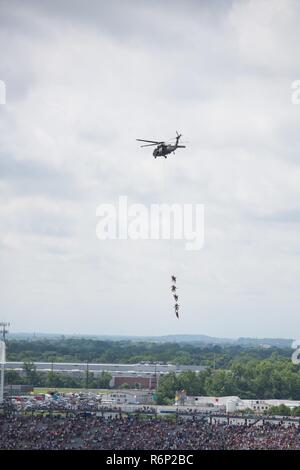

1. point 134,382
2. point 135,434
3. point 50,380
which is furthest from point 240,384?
point 135,434

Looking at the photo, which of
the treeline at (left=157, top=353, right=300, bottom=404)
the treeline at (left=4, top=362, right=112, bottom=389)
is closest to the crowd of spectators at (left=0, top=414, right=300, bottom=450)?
the treeline at (left=157, top=353, right=300, bottom=404)

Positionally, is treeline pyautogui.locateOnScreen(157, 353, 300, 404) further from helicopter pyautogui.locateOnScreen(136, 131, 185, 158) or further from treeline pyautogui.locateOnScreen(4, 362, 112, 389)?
helicopter pyautogui.locateOnScreen(136, 131, 185, 158)

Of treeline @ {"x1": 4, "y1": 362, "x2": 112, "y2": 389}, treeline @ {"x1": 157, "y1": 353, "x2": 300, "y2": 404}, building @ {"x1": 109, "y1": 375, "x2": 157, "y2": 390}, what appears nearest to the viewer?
treeline @ {"x1": 157, "y1": 353, "x2": 300, "y2": 404}

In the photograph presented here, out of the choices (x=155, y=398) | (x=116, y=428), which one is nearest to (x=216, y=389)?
(x=155, y=398)

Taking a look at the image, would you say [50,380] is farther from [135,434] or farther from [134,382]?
[135,434]

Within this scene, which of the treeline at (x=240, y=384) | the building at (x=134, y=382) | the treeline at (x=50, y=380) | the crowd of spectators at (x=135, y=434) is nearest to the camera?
the crowd of spectators at (x=135, y=434)

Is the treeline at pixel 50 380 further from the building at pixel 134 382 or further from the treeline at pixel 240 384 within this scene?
the treeline at pixel 240 384

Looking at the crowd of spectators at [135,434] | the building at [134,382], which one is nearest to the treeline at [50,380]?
the building at [134,382]
